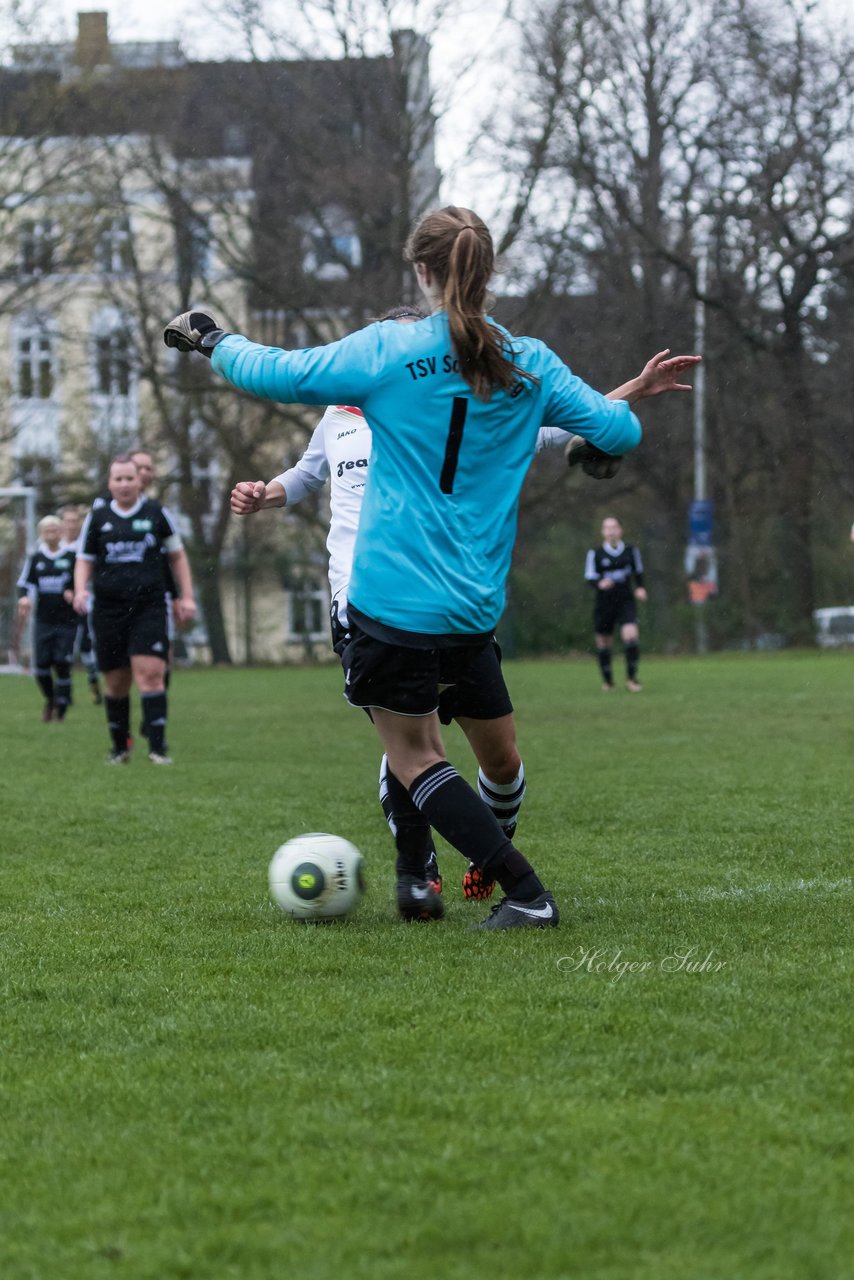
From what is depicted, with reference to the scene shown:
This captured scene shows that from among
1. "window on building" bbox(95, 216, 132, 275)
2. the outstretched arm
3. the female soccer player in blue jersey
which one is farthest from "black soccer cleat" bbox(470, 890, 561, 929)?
"window on building" bbox(95, 216, 132, 275)

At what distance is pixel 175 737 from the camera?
13930 mm

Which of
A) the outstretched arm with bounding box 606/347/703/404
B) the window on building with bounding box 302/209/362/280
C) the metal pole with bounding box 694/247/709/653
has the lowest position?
the outstretched arm with bounding box 606/347/703/404

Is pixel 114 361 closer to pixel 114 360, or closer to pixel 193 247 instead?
pixel 114 360

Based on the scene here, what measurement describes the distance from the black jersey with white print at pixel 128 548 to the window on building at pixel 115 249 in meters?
24.0

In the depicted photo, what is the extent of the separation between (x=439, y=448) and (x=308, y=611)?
30.9 metres

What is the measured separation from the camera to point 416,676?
4.57 m

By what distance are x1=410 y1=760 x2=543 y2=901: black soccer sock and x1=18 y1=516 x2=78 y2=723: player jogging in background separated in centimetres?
1191

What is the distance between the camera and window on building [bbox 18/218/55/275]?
32.8 meters

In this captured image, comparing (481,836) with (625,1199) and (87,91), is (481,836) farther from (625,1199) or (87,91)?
(87,91)

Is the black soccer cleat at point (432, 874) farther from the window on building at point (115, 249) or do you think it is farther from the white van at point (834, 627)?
the window on building at point (115, 249)

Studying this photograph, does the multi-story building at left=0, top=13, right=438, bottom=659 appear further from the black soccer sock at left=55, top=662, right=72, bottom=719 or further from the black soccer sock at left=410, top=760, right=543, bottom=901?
the black soccer sock at left=410, top=760, right=543, bottom=901

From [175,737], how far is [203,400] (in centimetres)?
2190

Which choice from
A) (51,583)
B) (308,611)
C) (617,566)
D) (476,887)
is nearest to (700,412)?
(308,611)

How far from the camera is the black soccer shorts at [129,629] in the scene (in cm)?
1049
